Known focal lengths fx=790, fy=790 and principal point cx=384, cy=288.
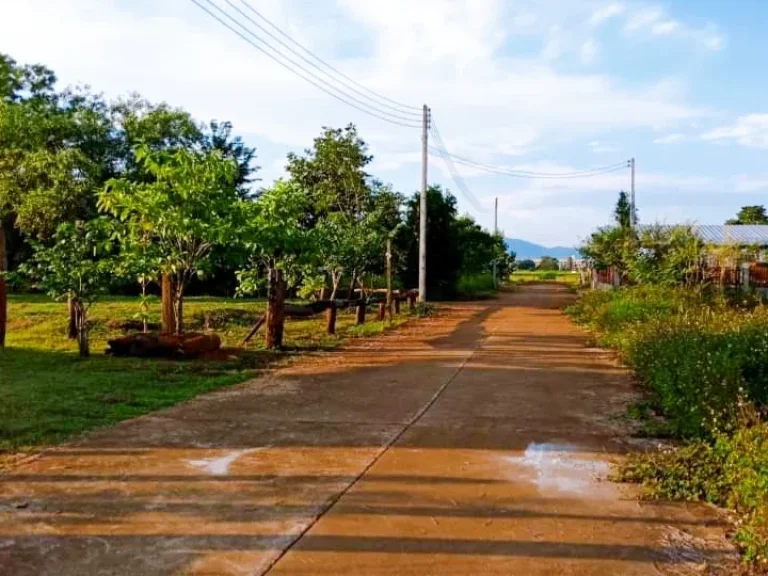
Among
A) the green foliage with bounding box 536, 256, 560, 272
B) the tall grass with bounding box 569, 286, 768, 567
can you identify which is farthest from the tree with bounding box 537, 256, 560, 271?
the tall grass with bounding box 569, 286, 768, 567

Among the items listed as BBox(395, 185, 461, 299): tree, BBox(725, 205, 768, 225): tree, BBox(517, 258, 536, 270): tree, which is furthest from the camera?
BBox(517, 258, 536, 270): tree

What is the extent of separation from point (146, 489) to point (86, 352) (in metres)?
7.24

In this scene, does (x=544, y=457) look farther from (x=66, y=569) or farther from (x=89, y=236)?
(x=89, y=236)

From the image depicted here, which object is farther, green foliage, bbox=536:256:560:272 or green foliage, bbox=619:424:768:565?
green foliage, bbox=536:256:560:272

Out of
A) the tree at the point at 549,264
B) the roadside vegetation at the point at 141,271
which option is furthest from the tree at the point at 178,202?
the tree at the point at 549,264

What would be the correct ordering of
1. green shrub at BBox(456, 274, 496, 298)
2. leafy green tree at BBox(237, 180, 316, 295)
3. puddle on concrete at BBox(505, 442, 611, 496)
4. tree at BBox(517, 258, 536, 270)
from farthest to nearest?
tree at BBox(517, 258, 536, 270) < green shrub at BBox(456, 274, 496, 298) < leafy green tree at BBox(237, 180, 316, 295) < puddle on concrete at BBox(505, 442, 611, 496)

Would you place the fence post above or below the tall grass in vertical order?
above

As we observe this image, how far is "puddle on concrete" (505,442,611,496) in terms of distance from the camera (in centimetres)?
→ 491

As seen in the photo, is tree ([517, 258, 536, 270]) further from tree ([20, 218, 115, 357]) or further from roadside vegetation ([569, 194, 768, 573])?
roadside vegetation ([569, 194, 768, 573])

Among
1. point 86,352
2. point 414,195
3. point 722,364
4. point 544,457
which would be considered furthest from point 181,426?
point 414,195

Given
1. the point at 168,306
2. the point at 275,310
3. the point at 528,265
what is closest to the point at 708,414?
the point at 275,310

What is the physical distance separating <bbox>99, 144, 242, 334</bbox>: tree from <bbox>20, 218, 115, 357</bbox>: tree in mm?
504

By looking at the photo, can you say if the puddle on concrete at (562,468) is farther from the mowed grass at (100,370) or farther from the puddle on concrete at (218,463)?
the mowed grass at (100,370)

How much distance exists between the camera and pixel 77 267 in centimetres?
1127
